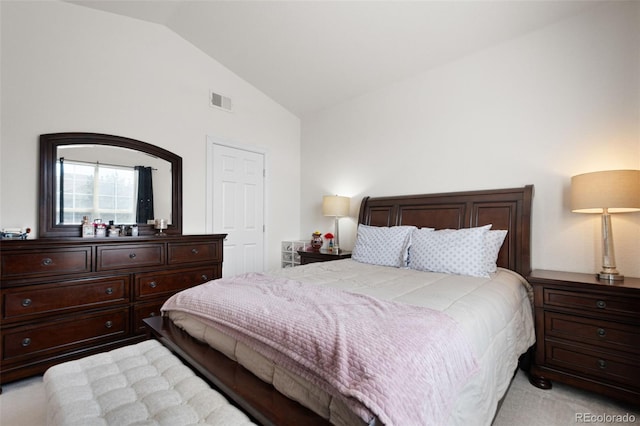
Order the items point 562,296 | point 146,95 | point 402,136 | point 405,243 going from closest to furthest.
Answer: point 562,296, point 405,243, point 146,95, point 402,136

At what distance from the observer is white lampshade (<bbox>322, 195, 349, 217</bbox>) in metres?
3.69

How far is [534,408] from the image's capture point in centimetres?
184

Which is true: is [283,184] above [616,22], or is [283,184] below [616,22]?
below

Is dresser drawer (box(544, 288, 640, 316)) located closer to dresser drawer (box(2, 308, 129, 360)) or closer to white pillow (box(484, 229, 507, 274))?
white pillow (box(484, 229, 507, 274))

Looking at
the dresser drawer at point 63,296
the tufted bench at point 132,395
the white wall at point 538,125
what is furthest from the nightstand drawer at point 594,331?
the dresser drawer at point 63,296

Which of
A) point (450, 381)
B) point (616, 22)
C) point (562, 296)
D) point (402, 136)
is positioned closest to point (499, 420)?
point (562, 296)

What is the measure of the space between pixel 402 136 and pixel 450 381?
288cm

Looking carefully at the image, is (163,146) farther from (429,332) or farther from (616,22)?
(616,22)

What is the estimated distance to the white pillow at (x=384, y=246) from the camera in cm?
270

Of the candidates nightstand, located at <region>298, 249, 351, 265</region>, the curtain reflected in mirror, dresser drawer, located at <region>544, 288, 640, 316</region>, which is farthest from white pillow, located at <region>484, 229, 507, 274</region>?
the curtain reflected in mirror

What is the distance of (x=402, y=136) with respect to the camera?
3.43m

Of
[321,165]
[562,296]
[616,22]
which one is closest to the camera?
[562,296]

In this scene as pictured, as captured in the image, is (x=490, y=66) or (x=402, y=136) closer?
(x=490, y=66)

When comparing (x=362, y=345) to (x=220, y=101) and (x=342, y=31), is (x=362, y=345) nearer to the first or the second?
(x=342, y=31)
